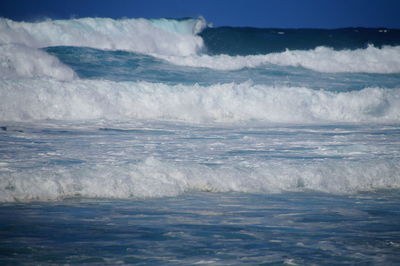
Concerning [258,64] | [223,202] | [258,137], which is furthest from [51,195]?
[258,64]

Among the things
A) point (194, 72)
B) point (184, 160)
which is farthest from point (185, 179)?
point (194, 72)

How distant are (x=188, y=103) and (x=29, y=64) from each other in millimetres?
5481

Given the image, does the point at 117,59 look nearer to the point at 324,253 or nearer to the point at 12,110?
the point at 12,110

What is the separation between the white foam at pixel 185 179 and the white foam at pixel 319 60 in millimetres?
15532

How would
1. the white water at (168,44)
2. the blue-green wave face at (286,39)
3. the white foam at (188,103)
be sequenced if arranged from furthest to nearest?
1. the blue-green wave face at (286,39)
2. the white water at (168,44)
3. the white foam at (188,103)

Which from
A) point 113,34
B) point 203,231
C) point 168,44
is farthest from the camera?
point 168,44

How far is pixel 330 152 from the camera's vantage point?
891cm

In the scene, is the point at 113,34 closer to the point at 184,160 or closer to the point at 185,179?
the point at 184,160

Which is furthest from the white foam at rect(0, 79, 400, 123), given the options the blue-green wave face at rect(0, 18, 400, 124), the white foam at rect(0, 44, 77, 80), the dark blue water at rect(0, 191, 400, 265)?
the dark blue water at rect(0, 191, 400, 265)

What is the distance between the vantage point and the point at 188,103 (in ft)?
53.0

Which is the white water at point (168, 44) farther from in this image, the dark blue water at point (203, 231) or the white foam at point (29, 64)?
the dark blue water at point (203, 231)

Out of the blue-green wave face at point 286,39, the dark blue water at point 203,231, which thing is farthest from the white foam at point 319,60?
the dark blue water at point 203,231

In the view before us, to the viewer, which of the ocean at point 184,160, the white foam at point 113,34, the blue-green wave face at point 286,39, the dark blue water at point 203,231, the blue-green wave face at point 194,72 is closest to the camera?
the dark blue water at point 203,231

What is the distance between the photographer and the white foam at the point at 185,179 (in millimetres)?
5656
